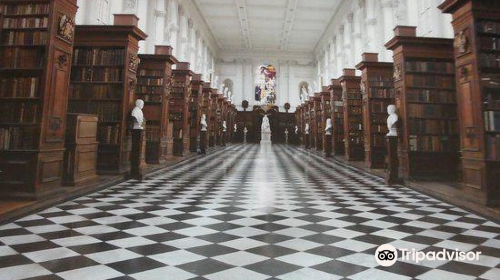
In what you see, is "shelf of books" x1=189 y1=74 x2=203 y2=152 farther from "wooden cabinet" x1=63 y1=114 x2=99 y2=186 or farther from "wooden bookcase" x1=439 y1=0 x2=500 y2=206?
"wooden bookcase" x1=439 y1=0 x2=500 y2=206

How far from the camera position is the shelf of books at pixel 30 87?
3781 mm

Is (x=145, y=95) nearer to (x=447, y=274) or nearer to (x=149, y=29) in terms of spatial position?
(x=149, y=29)

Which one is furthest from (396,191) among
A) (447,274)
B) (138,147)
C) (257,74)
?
(257,74)

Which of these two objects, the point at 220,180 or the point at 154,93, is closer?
the point at 220,180

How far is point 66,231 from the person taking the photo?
107 inches

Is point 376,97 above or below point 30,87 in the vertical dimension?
above

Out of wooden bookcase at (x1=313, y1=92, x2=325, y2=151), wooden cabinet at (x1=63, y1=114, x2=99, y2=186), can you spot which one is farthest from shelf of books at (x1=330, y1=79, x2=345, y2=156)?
wooden cabinet at (x1=63, y1=114, x2=99, y2=186)

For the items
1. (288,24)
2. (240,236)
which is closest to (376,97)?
(240,236)

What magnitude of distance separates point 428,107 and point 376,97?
68.3 inches

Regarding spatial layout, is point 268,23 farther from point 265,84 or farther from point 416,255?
point 416,255

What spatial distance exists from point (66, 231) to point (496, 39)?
17.4ft

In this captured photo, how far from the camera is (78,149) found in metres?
4.71

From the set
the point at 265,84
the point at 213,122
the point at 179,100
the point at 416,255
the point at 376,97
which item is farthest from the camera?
the point at 265,84

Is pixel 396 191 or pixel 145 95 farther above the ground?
pixel 145 95
